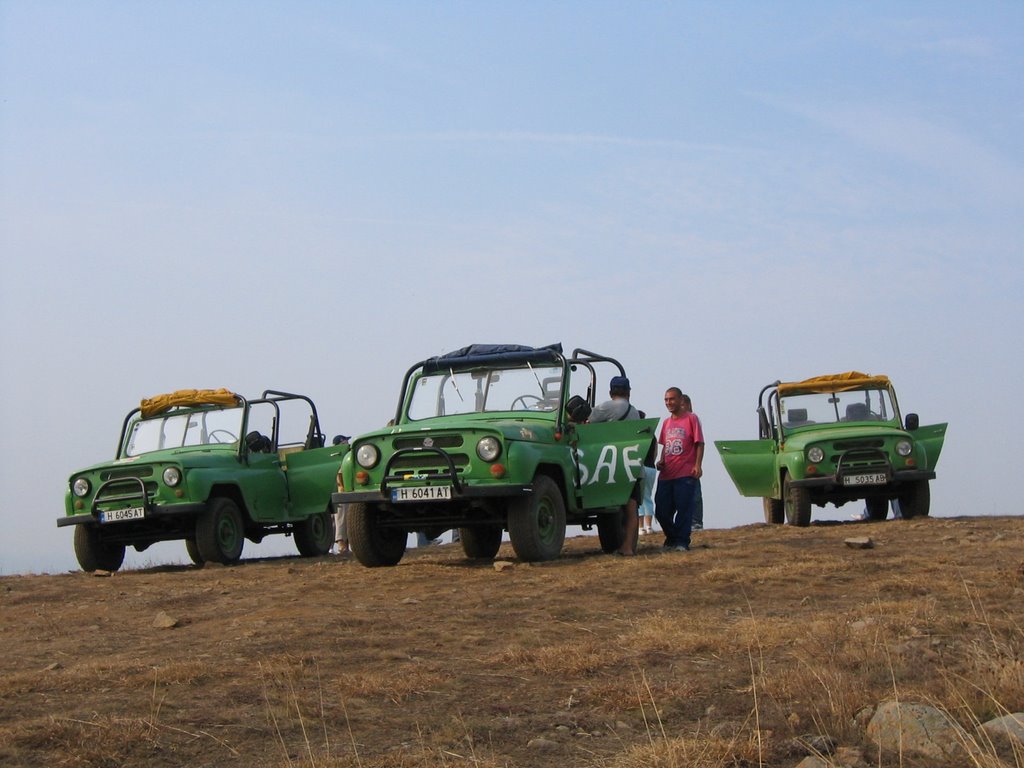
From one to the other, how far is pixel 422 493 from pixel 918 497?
8572 millimetres

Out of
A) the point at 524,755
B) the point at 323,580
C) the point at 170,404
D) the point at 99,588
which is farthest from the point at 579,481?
the point at 524,755

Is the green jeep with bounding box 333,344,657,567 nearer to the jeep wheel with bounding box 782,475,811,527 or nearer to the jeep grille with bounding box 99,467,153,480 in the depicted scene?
the jeep grille with bounding box 99,467,153,480

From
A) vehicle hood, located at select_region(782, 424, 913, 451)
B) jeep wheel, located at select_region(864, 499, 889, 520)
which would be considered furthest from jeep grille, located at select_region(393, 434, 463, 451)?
jeep wheel, located at select_region(864, 499, 889, 520)

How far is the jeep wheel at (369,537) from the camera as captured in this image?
11469mm

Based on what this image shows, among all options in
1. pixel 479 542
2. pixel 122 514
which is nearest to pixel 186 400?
pixel 122 514

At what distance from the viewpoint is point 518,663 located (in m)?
6.58

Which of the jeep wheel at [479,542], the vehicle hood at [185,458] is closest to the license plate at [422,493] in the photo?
the jeep wheel at [479,542]

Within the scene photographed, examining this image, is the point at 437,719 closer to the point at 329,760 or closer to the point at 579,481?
the point at 329,760

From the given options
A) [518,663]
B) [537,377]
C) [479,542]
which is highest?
[537,377]

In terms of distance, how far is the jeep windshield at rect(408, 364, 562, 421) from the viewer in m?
12.2

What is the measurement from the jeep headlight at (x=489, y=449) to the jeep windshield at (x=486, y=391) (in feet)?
4.19

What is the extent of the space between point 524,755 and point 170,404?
11461mm

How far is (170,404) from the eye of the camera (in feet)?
51.3

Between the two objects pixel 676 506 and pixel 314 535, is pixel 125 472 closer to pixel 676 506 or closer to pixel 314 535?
pixel 314 535
